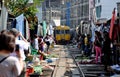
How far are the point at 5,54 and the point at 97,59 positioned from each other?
18331 millimetres

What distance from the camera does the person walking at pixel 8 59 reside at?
5.07 metres

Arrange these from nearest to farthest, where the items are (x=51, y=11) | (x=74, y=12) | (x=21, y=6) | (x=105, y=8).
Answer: (x=21, y=6), (x=105, y=8), (x=74, y=12), (x=51, y=11)

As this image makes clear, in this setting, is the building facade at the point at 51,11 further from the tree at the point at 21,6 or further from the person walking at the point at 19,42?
the person walking at the point at 19,42

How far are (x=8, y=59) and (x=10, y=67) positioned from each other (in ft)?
0.36

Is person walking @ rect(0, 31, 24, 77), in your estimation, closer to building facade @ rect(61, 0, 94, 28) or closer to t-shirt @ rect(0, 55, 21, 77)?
t-shirt @ rect(0, 55, 21, 77)

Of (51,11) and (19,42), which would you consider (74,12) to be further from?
(19,42)

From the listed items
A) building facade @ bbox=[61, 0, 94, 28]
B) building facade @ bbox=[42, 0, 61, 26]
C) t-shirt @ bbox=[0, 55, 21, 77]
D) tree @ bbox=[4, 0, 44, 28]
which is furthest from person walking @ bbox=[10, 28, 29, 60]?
building facade @ bbox=[42, 0, 61, 26]

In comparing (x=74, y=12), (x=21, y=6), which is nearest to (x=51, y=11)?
(x=74, y=12)

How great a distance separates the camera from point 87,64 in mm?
22688

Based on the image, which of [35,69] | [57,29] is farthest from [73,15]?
[35,69]

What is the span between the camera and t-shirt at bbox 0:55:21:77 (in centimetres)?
507

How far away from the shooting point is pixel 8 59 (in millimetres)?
5070

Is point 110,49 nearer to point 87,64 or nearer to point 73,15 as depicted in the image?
point 87,64

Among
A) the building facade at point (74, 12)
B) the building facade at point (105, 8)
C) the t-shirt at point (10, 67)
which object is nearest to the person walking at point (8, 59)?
the t-shirt at point (10, 67)
